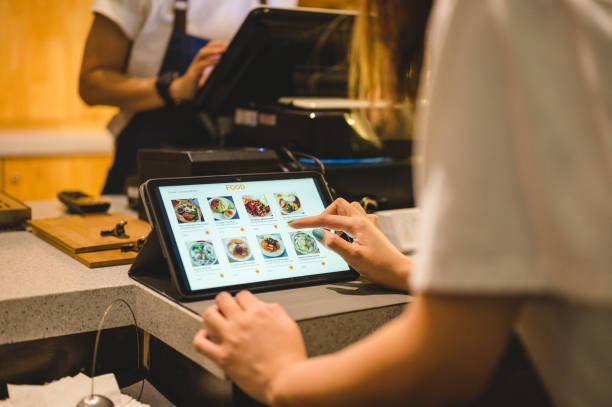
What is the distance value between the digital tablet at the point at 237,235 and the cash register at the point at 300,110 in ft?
0.52

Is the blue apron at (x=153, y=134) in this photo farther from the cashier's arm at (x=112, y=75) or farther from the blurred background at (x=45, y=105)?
the blurred background at (x=45, y=105)

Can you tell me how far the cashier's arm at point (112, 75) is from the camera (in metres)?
1.76

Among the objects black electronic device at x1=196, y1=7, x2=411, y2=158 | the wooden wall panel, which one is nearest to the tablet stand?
black electronic device at x1=196, y1=7, x2=411, y2=158

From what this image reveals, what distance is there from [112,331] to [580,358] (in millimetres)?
720

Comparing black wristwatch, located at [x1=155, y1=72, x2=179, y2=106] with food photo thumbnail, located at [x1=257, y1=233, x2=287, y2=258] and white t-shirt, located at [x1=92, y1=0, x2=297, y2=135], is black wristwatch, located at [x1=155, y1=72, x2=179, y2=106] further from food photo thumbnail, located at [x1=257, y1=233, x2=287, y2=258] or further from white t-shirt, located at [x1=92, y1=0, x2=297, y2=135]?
food photo thumbnail, located at [x1=257, y1=233, x2=287, y2=258]

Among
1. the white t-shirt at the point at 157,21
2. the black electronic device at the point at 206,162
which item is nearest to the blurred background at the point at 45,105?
the white t-shirt at the point at 157,21

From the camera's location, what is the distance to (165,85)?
1.72 metres

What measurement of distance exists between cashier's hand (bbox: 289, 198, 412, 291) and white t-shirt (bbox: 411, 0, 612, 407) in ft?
1.42

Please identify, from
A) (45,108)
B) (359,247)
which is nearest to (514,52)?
(359,247)

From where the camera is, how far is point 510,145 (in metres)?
0.48

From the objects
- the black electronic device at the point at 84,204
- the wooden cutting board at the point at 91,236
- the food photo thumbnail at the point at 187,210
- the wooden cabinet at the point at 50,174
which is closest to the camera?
the food photo thumbnail at the point at 187,210

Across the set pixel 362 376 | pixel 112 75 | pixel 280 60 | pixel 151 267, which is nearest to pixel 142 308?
pixel 151 267

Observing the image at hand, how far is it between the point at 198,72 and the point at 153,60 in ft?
0.90

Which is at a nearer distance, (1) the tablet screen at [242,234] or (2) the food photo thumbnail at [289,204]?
(1) the tablet screen at [242,234]
